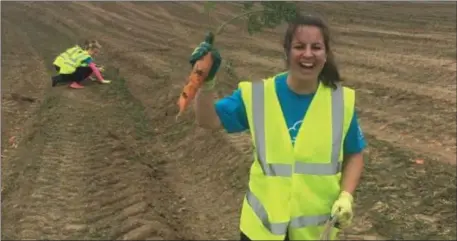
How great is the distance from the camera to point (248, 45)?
16.5 meters

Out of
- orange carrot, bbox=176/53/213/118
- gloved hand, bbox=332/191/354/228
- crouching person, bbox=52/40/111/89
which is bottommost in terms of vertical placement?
crouching person, bbox=52/40/111/89

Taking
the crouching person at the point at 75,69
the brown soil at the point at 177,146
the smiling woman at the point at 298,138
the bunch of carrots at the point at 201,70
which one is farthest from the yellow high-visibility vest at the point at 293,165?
the crouching person at the point at 75,69

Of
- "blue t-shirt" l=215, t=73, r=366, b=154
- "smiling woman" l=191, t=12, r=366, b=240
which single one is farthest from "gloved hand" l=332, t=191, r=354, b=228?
"blue t-shirt" l=215, t=73, r=366, b=154

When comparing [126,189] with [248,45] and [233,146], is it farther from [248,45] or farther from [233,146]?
[248,45]

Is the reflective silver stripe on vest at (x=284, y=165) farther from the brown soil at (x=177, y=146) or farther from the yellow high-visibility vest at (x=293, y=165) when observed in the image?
the brown soil at (x=177, y=146)

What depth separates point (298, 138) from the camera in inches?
99.3

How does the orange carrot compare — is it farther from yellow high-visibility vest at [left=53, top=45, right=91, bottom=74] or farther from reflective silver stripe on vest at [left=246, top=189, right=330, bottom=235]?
yellow high-visibility vest at [left=53, top=45, right=91, bottom=74]

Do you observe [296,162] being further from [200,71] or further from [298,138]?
[200,71]

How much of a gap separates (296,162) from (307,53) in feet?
1.37

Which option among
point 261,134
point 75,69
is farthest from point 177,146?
point 261,134

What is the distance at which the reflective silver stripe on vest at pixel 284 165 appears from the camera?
8.30 ft

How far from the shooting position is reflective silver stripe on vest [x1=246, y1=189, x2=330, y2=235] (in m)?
2.51

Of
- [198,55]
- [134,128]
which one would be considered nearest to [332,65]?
[198,55]

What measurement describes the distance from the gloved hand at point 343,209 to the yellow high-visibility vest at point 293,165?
0.05m
